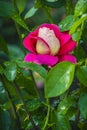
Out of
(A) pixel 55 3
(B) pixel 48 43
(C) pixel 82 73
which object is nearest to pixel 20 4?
(A) pixel 55 3

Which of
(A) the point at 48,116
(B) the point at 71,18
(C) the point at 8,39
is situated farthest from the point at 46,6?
(C) the point at 8,39

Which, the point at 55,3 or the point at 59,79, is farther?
the point at 55,3

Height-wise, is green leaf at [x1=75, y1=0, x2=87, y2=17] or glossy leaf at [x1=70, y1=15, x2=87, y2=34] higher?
green leaf at [x1=75, y1=0, x2=87, y2=17]

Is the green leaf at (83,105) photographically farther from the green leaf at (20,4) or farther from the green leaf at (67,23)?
the green leaf at (20,4)

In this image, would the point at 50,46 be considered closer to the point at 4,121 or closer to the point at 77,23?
the point at 77,23

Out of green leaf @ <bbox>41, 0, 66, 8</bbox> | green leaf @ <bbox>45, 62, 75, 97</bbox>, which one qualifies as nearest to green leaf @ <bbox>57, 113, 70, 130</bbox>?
green leaf @ <bbox>45, 62, 75, 97</bbox>

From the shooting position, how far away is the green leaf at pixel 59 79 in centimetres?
66

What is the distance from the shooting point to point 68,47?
77 cm

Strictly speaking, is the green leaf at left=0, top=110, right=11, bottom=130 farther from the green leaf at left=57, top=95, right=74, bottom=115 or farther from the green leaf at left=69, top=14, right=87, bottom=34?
the green leaf at left=69, top=14, right=87, bottom=34

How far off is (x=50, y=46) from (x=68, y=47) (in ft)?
0.10

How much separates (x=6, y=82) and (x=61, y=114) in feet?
0.52

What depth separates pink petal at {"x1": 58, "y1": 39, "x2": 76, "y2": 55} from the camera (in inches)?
30.2

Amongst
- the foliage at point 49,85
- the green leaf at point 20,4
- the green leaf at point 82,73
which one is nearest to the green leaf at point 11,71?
the foliage at point 49,85

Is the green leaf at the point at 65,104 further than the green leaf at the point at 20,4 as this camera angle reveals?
No
